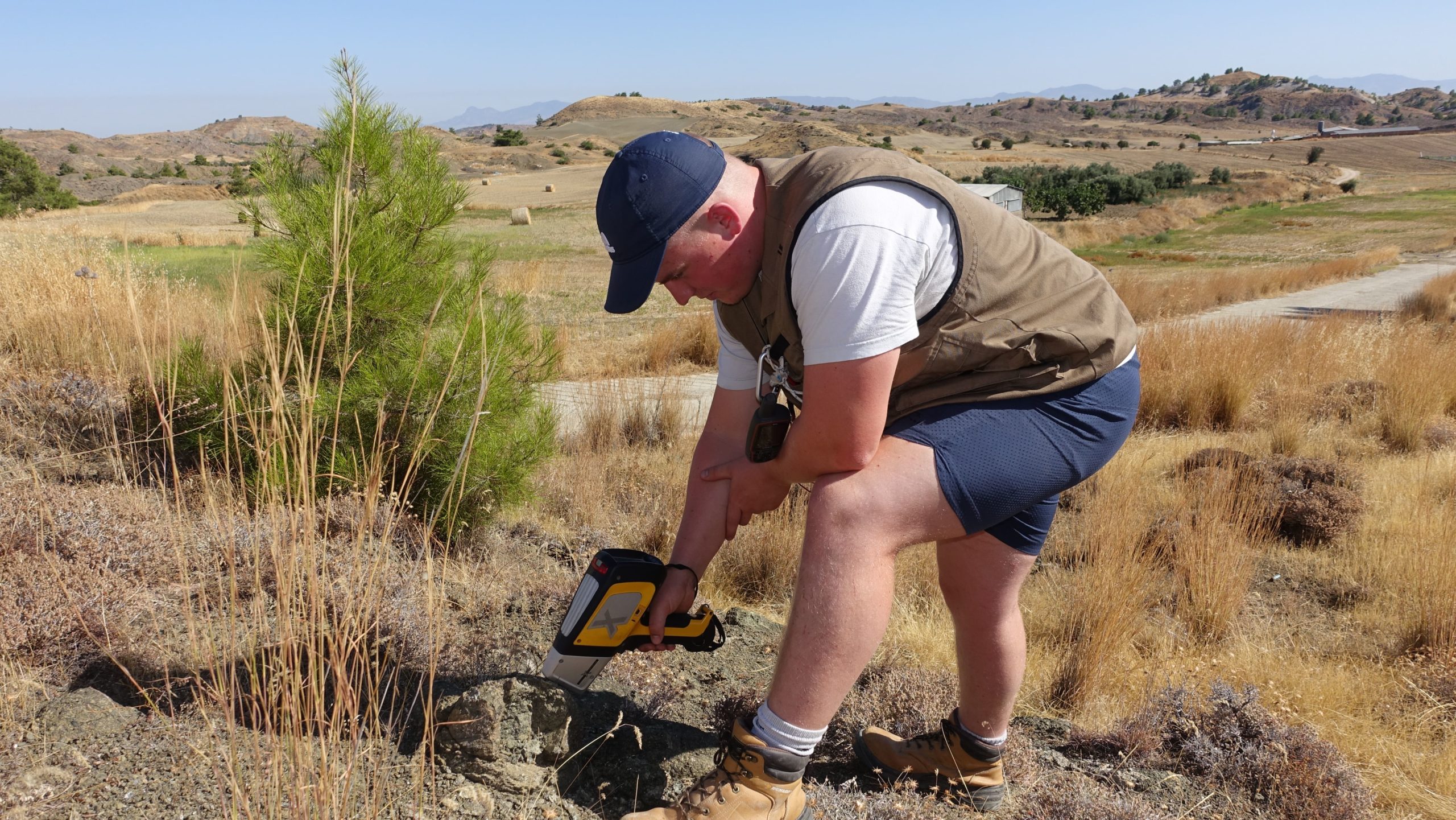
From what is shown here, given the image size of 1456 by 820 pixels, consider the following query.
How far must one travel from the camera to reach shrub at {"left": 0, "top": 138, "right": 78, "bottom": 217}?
3338 cm

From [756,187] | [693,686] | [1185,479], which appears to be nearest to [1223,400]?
[1185,479]

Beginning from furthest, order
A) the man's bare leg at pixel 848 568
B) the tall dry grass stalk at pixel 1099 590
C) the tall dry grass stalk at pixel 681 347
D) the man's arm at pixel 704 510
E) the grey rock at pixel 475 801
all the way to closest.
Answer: the tall dry grass stalk at pixel 681 347 < the tall dry grass stalk at pixel 1099 590 < the man's arm at pixel 704 510 < the grey rock at pixel 475 801 < the man's bare leg at pixel 848 568

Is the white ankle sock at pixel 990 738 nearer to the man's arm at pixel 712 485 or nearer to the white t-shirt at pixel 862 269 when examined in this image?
the man's arm at pixel 712 485

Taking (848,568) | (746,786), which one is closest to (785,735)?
(746,786)

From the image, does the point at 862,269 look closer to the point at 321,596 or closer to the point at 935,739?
the point at 321,596

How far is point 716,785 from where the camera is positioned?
198 centimetres

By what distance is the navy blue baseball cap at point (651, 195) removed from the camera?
1.88 m

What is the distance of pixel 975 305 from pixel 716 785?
1.14m

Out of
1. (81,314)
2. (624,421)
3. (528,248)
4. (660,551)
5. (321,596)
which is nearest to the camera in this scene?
(321,596)

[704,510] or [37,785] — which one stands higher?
[704,510]

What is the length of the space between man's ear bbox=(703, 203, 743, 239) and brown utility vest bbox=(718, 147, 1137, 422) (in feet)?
0.21

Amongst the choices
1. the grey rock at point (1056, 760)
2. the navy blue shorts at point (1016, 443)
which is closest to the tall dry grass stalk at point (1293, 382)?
the grey rock at point (1056, 760)

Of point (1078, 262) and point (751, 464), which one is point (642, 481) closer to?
point (751, 464)

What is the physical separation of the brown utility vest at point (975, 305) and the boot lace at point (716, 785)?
80cm
